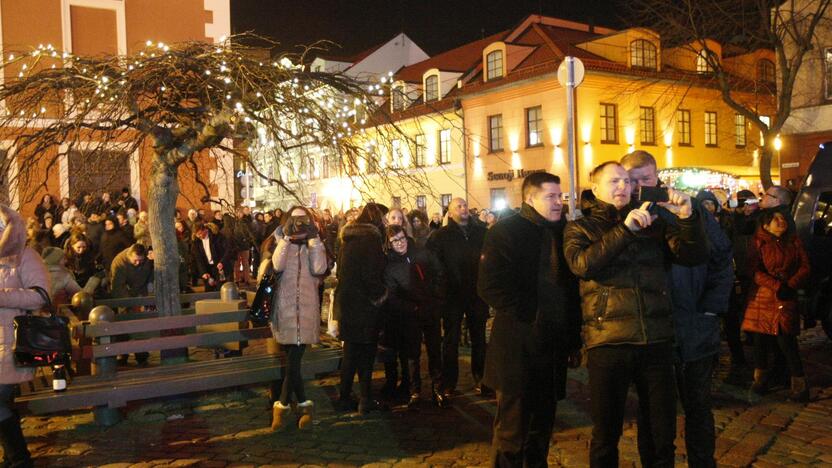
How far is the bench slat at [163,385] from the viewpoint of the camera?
20.6ft

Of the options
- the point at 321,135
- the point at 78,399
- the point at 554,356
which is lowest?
the point at 78,399

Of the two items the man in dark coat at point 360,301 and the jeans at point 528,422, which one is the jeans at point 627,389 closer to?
the jeans at point 528,422

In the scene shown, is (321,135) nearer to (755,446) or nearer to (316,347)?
(316,347)

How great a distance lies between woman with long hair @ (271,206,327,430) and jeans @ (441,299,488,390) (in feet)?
4.64

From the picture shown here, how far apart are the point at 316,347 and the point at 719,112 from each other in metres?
32.8

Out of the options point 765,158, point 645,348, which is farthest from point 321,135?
point 765,158

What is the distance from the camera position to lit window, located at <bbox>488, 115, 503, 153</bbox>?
35.5 m

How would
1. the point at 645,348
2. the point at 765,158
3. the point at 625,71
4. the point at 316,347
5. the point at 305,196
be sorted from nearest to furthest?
the point at 645,348 < the point at 305,196 < the point at 316,347 < the point at 765,158 < the point at 625,71

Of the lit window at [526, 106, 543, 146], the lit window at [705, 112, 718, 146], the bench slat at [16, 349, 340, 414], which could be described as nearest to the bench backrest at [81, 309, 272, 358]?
the bench slat at [16, 349, 340, 414]

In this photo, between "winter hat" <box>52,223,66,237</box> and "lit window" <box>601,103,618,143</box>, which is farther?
"lit window" <box>601,103,618,143</box>

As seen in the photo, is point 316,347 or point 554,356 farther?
point 316,347

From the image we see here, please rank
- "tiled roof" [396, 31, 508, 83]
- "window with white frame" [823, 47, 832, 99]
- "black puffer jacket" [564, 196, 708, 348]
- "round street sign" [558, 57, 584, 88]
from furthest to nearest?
1. "tiled roof" [396, 31, 508, 83]
2. "window with white frame" [823, 47, 832, 99]
3. "round street sign" [558, 57, 584, 88]
4. "black puffer jacket" [564, 196, 708, 348]

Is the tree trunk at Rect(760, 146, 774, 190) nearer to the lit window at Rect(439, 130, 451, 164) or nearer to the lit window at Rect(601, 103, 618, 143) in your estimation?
the lit window at Rect(601, 103, 618, 143)

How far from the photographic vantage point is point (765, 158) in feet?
77.9
